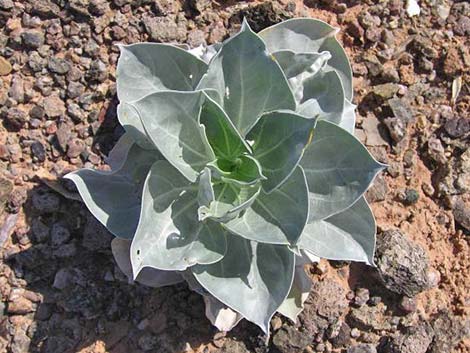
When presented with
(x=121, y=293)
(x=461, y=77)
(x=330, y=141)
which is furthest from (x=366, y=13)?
(x=121, y=293)

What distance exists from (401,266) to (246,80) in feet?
3.68

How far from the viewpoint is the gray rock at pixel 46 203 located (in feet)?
8.42

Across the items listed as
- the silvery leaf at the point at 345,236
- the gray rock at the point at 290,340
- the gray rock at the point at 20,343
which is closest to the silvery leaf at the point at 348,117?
the silvery leaf at the point at 345,236

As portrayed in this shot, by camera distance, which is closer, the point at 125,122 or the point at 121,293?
the point at 125,122

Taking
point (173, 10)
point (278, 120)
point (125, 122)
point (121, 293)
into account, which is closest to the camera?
point (278, 120)

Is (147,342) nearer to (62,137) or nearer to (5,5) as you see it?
(62,137)

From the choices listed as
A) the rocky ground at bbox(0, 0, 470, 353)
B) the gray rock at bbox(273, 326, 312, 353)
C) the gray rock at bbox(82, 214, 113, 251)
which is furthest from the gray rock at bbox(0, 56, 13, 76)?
the gray rock at bbox(273, 326, 312, 353)

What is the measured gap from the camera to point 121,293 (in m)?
2.57

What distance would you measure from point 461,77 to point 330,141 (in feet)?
4.39

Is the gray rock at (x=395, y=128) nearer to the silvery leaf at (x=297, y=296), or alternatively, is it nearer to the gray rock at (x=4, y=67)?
the silvery leaf at (x=297, y=296)

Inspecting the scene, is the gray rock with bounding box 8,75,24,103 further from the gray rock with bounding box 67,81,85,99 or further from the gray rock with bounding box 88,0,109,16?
the gray rock with bounding box 88,0,109,16

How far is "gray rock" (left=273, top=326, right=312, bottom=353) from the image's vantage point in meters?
2.60

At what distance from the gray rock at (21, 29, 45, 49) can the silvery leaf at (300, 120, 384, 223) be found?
1322 millimetres

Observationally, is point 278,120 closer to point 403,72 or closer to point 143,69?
point 143,69
